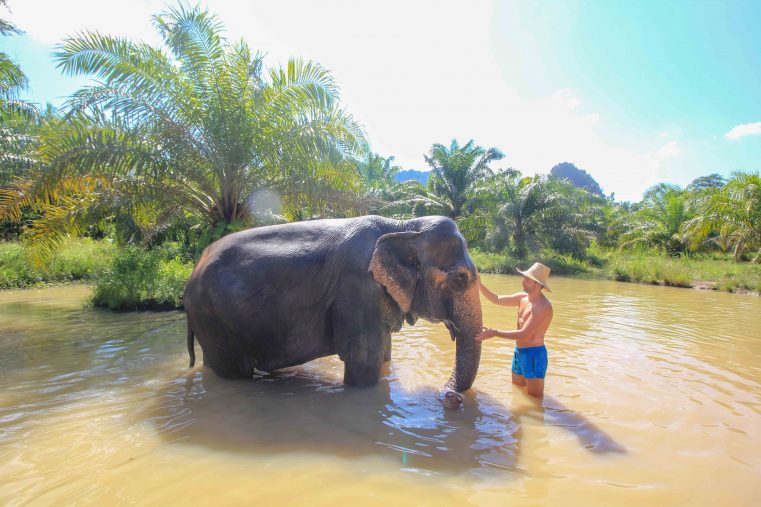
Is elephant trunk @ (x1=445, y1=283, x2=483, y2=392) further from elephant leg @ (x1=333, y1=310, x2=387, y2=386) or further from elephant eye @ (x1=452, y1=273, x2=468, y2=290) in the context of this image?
elephant leg @ (x1=333, y1=310, x2=387, y2=386)

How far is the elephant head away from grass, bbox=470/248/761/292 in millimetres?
17268

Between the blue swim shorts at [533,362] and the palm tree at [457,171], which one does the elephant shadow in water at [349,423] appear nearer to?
the blue swim shorts at [533,362]

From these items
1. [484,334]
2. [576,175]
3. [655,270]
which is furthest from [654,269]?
[576,175]

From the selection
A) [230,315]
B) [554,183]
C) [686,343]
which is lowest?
[686,343]

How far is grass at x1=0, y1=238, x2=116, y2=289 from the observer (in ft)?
46.8

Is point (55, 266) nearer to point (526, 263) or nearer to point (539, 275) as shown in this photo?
point (539, 275)

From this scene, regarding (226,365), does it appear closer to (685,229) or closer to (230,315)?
(230,315)

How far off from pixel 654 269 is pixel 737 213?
12.7ft

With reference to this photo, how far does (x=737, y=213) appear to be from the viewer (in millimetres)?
18234

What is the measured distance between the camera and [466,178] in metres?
29.2

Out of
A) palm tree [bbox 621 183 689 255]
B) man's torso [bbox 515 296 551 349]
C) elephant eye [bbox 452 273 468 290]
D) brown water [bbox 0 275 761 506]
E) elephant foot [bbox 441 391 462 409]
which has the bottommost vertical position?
brown water [bbox 0 275 761 506]

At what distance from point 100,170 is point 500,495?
8.99 meters

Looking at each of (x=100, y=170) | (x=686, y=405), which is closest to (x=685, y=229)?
(x=686, y=405)

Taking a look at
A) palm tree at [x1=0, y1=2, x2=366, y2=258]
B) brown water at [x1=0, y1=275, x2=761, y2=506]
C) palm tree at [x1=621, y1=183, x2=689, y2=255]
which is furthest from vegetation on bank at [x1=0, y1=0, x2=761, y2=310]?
palm tree at [x1=621, y1=183, x2=689, y2=255]
